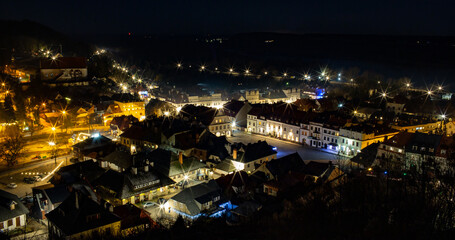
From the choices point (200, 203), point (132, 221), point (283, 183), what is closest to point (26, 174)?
point (132, 221)

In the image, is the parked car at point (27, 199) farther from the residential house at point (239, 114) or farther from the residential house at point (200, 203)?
the residential house at point (239, 114)

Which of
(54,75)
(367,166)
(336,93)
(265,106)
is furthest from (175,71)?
(367,166)

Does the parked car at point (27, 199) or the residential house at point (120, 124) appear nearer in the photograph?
the parked car at point (27, 199)

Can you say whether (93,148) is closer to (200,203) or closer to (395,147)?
(200,203)

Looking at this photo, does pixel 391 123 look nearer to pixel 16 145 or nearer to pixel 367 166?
pixel 367 166

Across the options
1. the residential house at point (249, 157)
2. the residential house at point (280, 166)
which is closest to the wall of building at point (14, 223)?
the residential house at point (249, 157)

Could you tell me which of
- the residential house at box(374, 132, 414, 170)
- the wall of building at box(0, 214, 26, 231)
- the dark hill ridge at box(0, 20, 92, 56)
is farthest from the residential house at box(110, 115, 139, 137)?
the dark hill ridge at box(0, 20, 92, 56)
